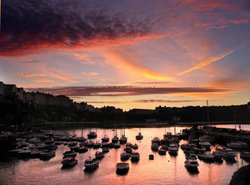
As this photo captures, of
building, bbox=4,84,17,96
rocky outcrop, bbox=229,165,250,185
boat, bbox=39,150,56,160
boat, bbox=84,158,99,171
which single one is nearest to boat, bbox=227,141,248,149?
boat, bbox=84,158,99,171

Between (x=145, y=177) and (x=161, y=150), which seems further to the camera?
(x=161, y=150)

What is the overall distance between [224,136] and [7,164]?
72327 mm

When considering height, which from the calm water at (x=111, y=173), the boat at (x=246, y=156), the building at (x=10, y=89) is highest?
the building at (x=10, y=89)

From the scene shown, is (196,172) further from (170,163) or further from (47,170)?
(47,170)

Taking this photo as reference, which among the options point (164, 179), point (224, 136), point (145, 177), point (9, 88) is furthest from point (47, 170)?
point (9, 88)

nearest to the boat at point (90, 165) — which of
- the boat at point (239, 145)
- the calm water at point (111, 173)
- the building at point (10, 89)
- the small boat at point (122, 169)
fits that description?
the calm water at point (111, 173)

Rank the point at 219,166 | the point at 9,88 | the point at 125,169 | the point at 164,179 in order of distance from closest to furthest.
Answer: the point at 164,179 < the point at 125,169 < the point at 219,166 < the point at 9,88

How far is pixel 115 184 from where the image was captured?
150 feet

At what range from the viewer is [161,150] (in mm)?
75625

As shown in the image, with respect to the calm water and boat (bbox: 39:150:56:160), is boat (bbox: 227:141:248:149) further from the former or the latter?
boat (bbox: 39:150:56:160)

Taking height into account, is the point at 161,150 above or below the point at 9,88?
below

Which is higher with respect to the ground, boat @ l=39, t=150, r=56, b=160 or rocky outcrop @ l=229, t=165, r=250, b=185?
rocky outcrop @ l=229, t=165, r=250, b=185

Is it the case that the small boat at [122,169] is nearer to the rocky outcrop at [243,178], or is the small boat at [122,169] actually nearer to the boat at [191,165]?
the boat at [191,165]

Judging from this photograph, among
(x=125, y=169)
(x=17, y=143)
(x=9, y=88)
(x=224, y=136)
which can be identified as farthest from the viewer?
(x=9, y=88)
